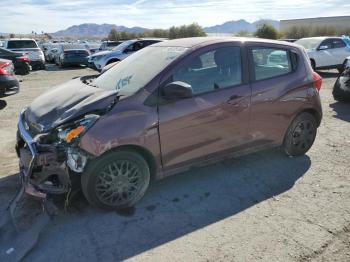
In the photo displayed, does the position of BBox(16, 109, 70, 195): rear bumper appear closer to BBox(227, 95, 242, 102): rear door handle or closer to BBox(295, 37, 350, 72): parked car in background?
BBox(227, 95, 242, 102): rear door handle

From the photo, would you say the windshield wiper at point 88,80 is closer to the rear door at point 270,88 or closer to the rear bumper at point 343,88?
the rear door at point 270,88

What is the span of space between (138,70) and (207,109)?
0.96 m

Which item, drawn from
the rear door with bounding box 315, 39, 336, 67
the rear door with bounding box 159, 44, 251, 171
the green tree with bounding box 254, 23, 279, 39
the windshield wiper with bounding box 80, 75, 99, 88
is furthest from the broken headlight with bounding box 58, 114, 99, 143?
the green tree with bounding box 254, 23, 279, 39

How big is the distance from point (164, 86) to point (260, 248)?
1.87 meters

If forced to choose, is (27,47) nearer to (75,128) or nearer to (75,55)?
(75,55)

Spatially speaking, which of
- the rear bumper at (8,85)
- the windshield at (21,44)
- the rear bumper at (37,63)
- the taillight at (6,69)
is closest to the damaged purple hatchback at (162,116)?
the rear bumper at (8,85)

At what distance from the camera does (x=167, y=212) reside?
381 cm

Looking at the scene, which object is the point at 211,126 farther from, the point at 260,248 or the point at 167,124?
the point at 260,248

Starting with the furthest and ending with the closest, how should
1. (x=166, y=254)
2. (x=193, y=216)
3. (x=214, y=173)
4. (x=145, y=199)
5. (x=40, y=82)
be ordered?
(x=40, y=82) → (x=214, y=173) → (x=145, y=199) → (x=193, y=216) → (x=166, y=254)

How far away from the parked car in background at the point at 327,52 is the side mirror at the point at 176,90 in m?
12.9

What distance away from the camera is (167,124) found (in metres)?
3.81

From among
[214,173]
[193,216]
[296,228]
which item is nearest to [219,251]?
[193,216]

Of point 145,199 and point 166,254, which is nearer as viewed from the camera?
point 166,254

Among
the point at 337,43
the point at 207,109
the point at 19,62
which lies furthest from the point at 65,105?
the point at 337,43
